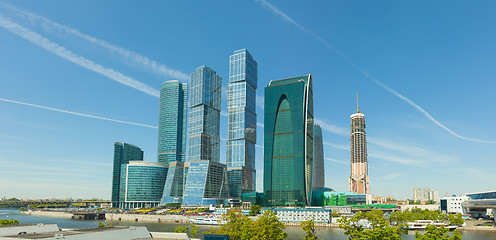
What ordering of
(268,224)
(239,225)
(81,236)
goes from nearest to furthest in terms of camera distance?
(81,236) → (268,224) → (239,225)

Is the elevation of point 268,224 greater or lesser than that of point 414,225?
greater

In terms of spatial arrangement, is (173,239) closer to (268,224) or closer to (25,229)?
(268,224)

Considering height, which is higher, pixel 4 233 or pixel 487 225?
pixel 4 233

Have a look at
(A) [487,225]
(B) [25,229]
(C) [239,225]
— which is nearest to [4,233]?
(B) [25,229]

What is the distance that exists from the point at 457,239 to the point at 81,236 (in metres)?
70.5

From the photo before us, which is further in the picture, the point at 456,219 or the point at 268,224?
the point at 456,219

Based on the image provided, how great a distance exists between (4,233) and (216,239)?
148 ft

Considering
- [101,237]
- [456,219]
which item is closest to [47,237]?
[101,237]

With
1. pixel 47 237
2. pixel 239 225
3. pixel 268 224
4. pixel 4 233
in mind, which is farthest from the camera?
pixel 239 225

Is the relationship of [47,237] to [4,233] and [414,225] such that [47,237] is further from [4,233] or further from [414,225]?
[414,225]

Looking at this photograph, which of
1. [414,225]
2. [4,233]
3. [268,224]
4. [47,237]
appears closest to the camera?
[47,237]

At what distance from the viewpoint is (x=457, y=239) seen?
68.3 metres

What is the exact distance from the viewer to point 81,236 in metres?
70.0

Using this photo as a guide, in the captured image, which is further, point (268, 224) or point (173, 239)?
point (268, 224)
